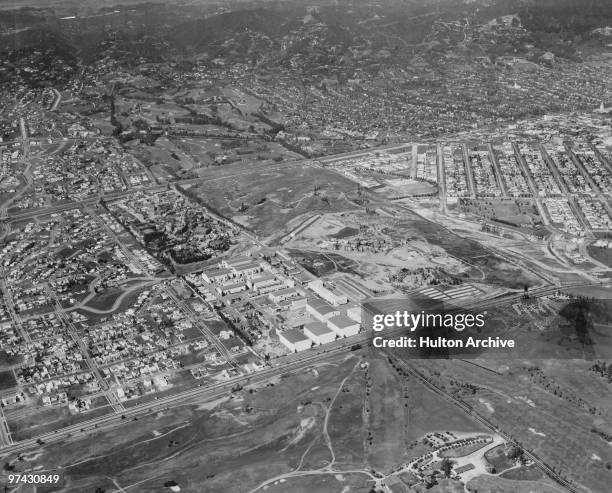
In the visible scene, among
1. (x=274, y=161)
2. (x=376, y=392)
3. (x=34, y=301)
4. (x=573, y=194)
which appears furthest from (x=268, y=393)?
(x=274, y=161)

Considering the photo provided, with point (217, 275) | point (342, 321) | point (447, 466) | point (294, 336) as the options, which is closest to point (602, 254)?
point (342, 321)

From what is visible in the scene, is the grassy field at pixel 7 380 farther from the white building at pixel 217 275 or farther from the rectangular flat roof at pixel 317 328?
the rectangular flat roof at pixel 317 328

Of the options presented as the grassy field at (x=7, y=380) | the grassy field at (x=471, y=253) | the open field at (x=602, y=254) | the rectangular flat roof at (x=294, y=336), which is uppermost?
the grassy field at (x=7, y=380)

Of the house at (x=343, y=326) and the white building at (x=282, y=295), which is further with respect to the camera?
the white building at (x=282, y=295)

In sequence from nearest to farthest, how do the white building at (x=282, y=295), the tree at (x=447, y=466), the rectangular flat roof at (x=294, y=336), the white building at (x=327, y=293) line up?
the tree at (x=447, y=466)
the rectangular flat roof at (x=294, y=336)
the white building at (x=327, y=293)
the white building at (x=282, y=295)

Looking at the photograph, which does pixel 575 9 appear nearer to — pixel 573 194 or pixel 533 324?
pixel 573 194

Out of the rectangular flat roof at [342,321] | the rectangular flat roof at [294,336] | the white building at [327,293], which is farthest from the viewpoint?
the white building at [327,293]

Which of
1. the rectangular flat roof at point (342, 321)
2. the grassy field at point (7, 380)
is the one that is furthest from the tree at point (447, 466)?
the grassy field at point (7, 380)
